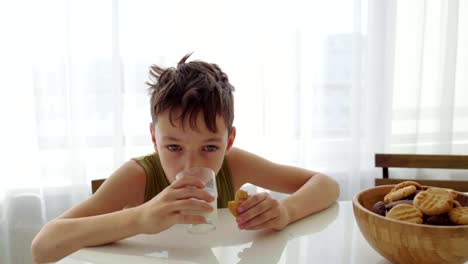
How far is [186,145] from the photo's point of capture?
897mm

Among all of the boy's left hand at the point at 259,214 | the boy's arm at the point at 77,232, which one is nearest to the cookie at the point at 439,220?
the boy's left hand at the point at 259,214

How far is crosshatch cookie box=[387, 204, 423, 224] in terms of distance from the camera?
0.63m

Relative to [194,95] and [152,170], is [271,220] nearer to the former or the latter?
[194,95]

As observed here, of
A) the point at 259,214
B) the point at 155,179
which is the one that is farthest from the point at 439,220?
the point at 155,179

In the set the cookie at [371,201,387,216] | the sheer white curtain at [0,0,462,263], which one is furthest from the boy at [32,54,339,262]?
the sheer white curtain at [0,0,462,263]

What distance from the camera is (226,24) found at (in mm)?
1931

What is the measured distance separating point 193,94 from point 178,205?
0.89 feet

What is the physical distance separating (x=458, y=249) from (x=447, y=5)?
1.86m

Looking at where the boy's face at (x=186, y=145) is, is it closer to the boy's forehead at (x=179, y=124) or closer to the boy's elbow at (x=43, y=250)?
the boy's forehead at (x=179, y=124)

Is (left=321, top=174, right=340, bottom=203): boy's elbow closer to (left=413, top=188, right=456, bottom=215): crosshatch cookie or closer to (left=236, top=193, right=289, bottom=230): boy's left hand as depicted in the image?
(left=236, top=193, right=289, bottom=230): boy's left hand

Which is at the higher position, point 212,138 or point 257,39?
point 257,39

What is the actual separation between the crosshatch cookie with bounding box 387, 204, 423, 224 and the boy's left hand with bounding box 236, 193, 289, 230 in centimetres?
25

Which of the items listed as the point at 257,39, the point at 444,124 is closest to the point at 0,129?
the point at 257,39

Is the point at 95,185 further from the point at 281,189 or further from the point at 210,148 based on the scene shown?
the point at 281,189
